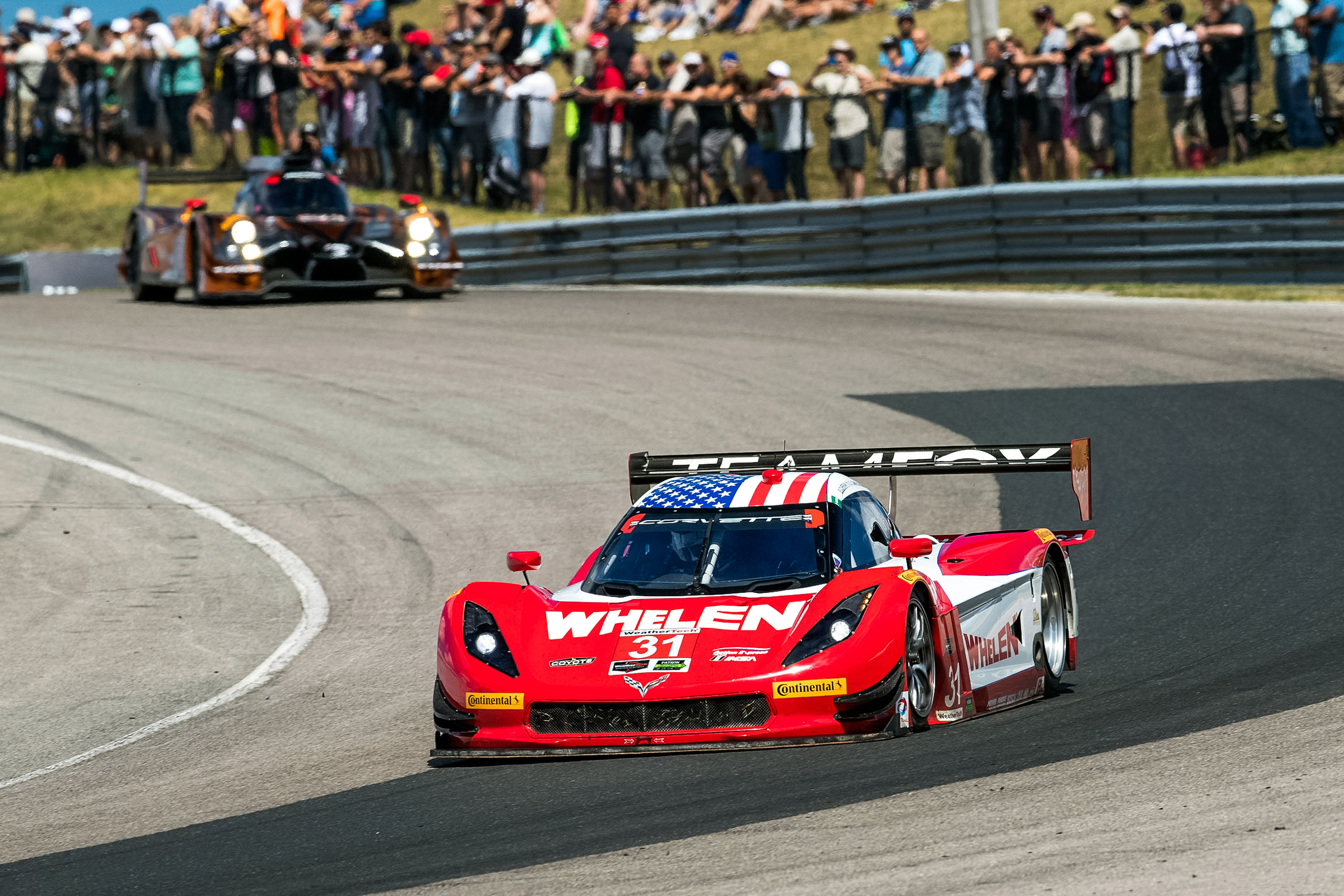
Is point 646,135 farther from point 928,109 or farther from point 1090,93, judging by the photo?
point 1090,93

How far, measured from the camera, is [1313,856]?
4898mm

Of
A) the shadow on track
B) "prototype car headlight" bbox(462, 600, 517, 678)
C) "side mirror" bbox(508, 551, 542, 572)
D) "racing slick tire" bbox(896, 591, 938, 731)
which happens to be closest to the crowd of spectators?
the shadow on track

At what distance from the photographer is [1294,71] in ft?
62.0

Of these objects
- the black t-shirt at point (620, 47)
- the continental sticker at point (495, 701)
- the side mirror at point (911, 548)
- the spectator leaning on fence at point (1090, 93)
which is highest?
the black t-shirt at point (620, 47)

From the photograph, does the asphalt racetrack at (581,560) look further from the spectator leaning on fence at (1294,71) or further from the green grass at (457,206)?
the green grass at (457,206)

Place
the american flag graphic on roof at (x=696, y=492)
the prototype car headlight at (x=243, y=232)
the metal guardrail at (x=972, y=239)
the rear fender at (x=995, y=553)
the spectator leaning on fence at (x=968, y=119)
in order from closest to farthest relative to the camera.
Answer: the american flag graphic on roof at (x=696, y=492), the rear fender at (x=995, y=553), the metal guardrail at (x=972, y=239), the spectator leaning on fence at (x=968, y=119), the prototype car headlight at (x=243, y=232)

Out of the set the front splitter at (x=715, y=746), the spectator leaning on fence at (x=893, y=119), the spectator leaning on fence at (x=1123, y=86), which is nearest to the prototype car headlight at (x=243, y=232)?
the spectator leaning on fence at (x=893, y=119)

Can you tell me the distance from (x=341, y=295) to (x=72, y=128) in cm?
939

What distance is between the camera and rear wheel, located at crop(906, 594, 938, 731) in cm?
700

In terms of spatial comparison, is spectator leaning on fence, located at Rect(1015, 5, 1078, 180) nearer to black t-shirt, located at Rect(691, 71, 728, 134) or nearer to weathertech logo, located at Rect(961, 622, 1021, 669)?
black t-shirt, located at Rect(691, 71, 728, 134)

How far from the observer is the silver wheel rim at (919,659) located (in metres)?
7.00

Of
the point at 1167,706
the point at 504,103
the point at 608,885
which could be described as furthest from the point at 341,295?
the point at 608,885

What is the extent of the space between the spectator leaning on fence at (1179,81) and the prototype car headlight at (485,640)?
1385 cm

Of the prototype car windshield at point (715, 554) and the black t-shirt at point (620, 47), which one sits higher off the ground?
the black t-shirt at point (620, 47)
